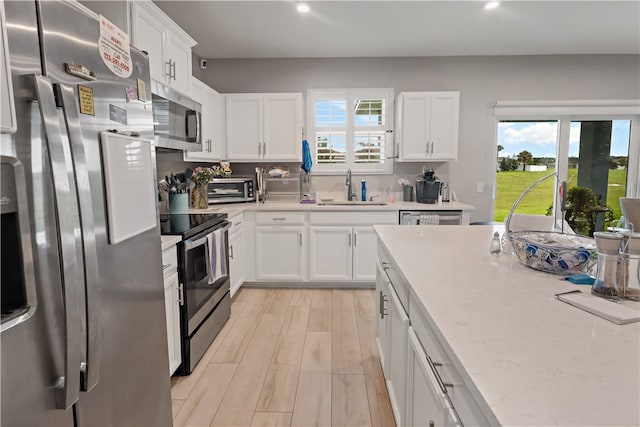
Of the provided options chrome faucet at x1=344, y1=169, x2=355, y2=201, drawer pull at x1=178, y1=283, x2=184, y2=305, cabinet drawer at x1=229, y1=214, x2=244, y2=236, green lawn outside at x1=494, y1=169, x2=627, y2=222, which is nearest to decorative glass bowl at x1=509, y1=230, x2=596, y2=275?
drawer pull at x1=178, y1=283, x2=184, y2=305

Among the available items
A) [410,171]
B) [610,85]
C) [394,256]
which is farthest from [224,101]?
[610,85]

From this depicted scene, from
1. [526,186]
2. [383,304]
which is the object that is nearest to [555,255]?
[383,304]

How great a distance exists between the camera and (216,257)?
2549mm

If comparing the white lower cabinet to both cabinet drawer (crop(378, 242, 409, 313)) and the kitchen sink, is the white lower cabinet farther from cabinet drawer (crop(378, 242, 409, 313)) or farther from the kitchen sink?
the kitchen sink

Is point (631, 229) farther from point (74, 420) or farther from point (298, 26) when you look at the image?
point (298, 26)

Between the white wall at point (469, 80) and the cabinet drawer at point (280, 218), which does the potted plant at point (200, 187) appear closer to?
the cabinet drawer at point (280, 218)

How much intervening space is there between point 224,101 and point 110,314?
10.7 feet

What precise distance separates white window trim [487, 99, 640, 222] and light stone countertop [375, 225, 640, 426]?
346cm

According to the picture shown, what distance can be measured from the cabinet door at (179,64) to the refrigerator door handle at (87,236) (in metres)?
1.85

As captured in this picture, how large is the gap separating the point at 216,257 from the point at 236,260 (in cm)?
90

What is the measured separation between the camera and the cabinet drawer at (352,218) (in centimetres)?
369

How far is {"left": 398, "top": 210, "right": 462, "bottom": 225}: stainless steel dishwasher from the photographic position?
3.63m

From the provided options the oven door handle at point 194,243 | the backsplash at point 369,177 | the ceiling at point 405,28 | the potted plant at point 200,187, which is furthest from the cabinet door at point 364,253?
the ceiling at point 405,28

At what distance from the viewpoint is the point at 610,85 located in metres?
4.18
